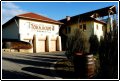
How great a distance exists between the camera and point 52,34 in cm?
3125

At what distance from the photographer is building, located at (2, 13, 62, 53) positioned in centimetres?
2678

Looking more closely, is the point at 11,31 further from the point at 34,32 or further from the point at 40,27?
the point at 40,27

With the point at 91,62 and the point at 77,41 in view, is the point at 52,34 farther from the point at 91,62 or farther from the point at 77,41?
the point at 91,62

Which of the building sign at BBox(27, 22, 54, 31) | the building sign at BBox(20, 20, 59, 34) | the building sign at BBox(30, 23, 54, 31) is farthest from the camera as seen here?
the building sign at BBox(30, 23, 54, 31)

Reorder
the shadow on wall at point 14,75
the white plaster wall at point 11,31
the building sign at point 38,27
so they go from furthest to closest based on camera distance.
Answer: the building sign at point 38,27 → the white plaster wall at point 11,31 → the shadow on wall at point 14,75

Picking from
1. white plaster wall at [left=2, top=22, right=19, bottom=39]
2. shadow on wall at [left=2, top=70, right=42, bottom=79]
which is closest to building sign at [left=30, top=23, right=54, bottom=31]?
white plaster wall at [left=2, top=22, right=19, bottom=39]

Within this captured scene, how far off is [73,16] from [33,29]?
13.2 metres

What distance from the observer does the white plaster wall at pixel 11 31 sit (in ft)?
88.8

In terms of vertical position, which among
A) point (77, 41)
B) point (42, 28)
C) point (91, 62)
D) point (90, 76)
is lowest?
point (90, 76)

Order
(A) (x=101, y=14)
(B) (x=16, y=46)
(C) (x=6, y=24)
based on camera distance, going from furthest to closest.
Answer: (A) (x=101, y=14) → (C) (x=6, y=24) → (B) (x=16, y=46)

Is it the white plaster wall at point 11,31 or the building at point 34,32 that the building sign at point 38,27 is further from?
the white plaster wall at point 11,31

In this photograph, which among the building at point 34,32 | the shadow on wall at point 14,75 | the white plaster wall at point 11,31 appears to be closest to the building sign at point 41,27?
the building at point 34,32

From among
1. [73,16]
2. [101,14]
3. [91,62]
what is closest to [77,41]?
[91,62]

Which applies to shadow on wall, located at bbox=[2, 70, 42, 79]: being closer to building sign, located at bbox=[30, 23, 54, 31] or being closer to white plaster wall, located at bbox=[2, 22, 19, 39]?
white plaster wall, located at bbox=[2, 22, 19, 39]
